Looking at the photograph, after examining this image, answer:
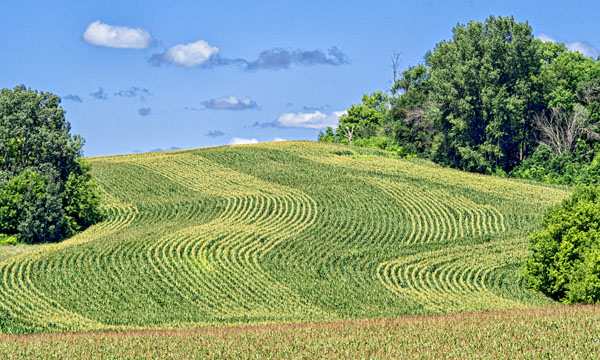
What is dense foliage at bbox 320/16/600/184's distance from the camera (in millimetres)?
88812

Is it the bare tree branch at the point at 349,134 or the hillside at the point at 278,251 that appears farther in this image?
the bare tree branch at the point at 349,134

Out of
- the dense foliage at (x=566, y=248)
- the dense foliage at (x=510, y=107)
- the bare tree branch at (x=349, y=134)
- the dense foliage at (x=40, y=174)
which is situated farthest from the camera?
the bare tree branch at (x=349, y=134)

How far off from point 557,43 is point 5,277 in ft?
294

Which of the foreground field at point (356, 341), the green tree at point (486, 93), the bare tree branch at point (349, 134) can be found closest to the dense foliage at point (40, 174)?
the foreground field at point (356, 341)

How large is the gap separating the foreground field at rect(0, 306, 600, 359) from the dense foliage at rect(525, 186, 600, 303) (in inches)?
691

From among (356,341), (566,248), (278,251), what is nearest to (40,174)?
(278,251)

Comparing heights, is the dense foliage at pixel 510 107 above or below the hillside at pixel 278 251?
above

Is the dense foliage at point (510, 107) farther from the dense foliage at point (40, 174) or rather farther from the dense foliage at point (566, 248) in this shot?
the dense foliage at point (40, 174)

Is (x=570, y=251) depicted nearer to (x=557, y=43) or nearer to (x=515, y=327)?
(x=515, y=327)

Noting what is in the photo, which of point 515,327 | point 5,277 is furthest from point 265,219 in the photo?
point 515,327

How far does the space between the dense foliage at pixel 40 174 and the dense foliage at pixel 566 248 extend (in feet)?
123

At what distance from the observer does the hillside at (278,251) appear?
132 feet

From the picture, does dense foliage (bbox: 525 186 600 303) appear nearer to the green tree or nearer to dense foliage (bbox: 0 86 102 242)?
dense foliage (bbox: 0 86 102 242)

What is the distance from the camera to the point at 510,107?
8681 centimetres
